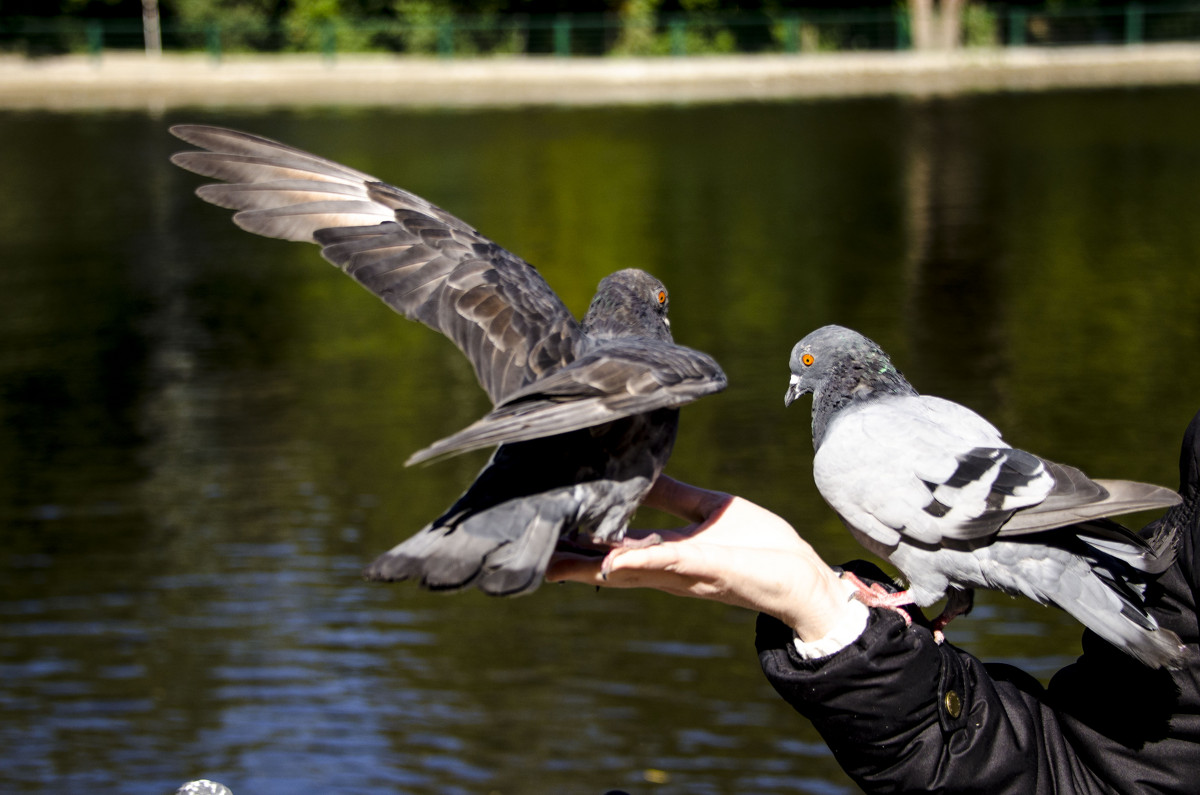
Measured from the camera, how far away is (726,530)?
312 centimetres

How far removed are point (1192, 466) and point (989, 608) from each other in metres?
4.72

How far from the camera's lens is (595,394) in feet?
8.98

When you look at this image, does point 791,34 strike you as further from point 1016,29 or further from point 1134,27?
point 1134,27

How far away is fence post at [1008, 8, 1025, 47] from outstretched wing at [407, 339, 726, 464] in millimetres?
37013

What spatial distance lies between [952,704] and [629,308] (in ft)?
4.09

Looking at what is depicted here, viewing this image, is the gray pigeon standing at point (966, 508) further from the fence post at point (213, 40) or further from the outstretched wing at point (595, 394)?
the fence post at point (213, 40)

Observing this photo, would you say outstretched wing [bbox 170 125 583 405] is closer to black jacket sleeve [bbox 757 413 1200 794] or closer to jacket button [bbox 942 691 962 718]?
black jacket sleeve [bbox 757 413 1200 794]

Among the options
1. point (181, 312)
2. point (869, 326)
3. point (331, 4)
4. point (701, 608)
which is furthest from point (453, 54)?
point (701, 608)

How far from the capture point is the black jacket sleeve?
2.70 m

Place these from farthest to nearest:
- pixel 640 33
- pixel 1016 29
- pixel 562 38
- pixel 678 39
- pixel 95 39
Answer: pixel 640 33, pixel 1016 29, pixel 562 38, pixel 678 39, pixel 95 39

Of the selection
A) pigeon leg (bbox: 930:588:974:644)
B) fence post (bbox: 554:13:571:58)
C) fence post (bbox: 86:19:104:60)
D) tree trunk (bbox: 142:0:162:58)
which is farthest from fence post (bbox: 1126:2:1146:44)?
pigeon leg (bbox: 930:588:974:644)

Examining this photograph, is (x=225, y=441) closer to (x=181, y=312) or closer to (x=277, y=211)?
(x=181, y=312)

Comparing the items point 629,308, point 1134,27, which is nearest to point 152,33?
point 1134,27

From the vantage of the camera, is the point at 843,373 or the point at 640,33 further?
the point at 640,33
